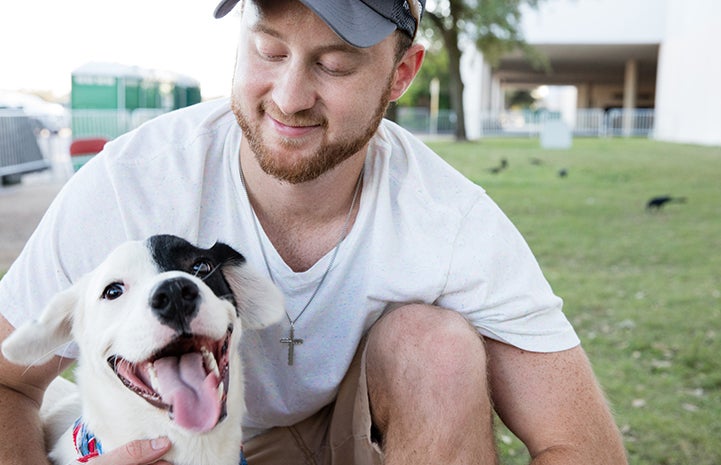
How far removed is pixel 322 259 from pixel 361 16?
682 millimetres

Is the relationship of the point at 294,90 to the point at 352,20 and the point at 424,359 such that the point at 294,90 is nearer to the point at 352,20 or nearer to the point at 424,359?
the point at 352,20

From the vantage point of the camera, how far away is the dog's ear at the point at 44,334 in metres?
1.86

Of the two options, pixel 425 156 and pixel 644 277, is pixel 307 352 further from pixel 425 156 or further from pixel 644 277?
pixel 644 277

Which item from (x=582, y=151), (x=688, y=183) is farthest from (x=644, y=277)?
(x=582, y=151)

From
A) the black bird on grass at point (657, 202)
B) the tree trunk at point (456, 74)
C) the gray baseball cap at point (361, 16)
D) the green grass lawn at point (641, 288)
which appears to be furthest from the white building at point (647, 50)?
the gray baseball cap at point (361, 16)

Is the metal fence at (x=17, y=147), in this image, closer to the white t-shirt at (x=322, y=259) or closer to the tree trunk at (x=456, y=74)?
the white t-shirt at (x=322, y=259)

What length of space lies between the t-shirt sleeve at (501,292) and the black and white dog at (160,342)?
1.73ft

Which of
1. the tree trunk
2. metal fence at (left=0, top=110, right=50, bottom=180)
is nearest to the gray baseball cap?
metal fence at (left=0, top=110, right=50, bottom=180)

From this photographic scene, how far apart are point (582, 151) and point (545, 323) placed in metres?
18.8

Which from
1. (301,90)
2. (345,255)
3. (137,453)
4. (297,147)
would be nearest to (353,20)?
(301,90)

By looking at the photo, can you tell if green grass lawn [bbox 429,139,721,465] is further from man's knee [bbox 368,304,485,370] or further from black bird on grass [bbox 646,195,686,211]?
man's knee [bbox 368,304,485,370]

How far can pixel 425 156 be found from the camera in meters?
2.38

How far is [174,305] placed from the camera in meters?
1.71

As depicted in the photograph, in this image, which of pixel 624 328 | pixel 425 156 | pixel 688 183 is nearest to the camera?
pixel 425 156
